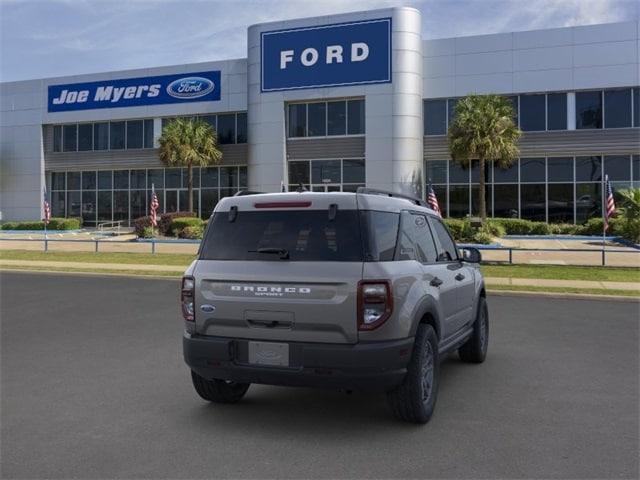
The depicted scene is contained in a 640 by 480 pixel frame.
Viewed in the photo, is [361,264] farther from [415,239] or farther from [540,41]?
[540,41]

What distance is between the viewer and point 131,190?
39.5m

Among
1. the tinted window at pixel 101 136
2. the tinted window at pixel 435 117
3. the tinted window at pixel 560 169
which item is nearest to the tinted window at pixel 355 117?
the tinted window at pixel 435 117

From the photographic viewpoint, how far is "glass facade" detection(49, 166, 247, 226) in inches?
1452

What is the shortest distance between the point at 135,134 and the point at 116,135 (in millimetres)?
1608

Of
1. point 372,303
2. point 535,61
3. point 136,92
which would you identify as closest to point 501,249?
point 535,61

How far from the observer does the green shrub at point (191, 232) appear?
95.2ft

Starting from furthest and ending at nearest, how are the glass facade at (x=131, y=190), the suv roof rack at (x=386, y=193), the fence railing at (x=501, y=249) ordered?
1. the glass facade at (x=131, y=190)
2. the fence railing at (x=501, y=249)
3. the suv roof rack at (x=386, y=193)

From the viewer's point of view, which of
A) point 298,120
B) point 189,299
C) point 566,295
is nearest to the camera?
point 189,299

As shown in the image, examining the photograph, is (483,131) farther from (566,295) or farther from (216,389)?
(216,389)

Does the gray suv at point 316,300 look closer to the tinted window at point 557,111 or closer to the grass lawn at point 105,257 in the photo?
the grass lawn at point 105,257

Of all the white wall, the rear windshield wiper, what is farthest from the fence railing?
the rear windshield wiper

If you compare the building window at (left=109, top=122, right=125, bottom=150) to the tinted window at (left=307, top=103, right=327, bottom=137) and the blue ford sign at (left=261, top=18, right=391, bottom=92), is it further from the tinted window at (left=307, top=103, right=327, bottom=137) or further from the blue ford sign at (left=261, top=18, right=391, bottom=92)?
the tinted window at (left=307, top=103, right=327, bottom=137)

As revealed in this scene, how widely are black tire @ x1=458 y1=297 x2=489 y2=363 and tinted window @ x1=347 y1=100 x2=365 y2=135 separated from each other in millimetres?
25932

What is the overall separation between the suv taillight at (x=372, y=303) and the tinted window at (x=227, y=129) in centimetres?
3300
